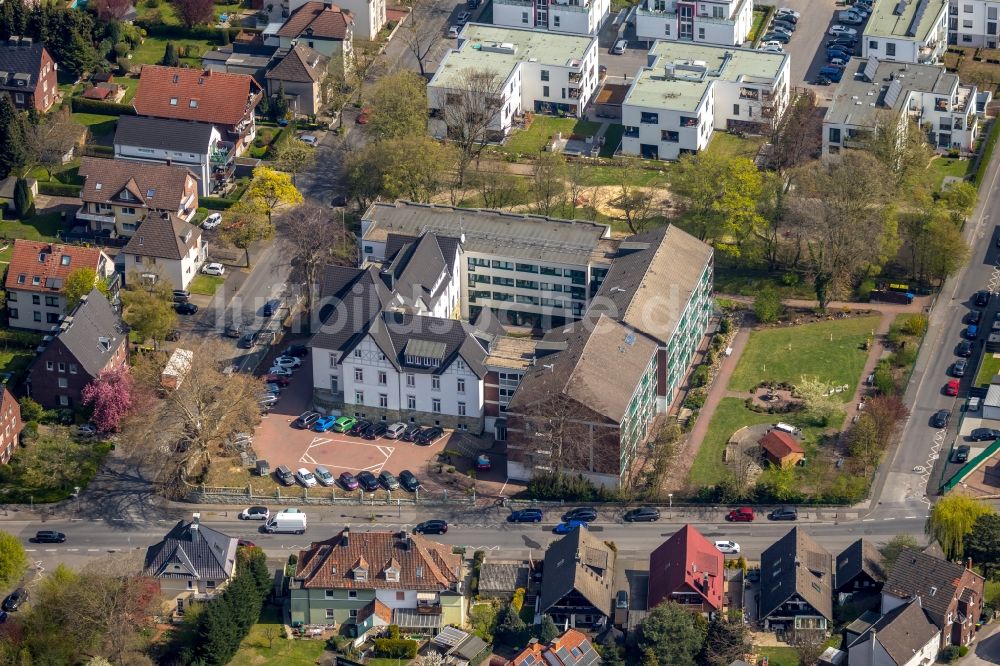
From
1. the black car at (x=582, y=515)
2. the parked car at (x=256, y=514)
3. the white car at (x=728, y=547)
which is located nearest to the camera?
the white car at (x=728, y=547)

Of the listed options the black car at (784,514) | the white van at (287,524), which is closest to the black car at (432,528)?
the white van at (287,524)

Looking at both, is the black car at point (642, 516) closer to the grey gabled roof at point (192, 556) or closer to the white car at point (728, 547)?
the white car at point (728, 547)

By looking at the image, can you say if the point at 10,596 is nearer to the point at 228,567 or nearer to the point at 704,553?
the point at 228,567

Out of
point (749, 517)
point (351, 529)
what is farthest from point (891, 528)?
point (351, 529)

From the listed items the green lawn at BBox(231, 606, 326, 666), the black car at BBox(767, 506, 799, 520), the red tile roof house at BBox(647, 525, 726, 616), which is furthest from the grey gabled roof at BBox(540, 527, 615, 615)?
the green lawn at BBox(231, 606, 326, 666)

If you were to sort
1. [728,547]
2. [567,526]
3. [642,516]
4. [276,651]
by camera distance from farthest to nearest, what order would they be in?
[642,516], [567,526], [728,547], [276,651]

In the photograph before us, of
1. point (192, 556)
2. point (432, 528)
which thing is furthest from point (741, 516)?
point (192, 556)

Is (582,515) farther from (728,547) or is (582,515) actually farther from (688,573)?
(688,573)
